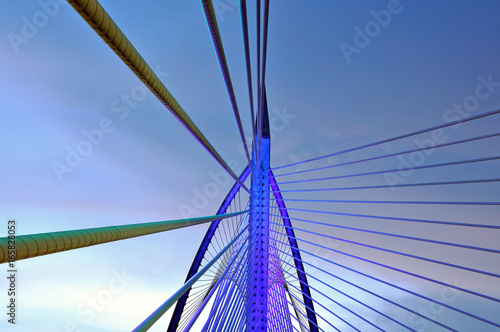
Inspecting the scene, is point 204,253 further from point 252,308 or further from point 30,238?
point 30,238

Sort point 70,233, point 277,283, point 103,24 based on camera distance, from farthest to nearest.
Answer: point 277,283 → point 103,24 → point 70,233

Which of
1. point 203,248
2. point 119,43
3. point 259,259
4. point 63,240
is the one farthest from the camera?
point 203,248

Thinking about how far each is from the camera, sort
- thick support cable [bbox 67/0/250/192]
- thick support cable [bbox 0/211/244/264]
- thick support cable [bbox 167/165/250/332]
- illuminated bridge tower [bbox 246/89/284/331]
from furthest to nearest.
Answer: thick support cable [bbox 167/165/250/332] < illuminated bridge tower [bbox 246/89/284/331] < thick support cable [bbox 67/0/250/192] < thick support cable [bbox 0/211/244/264]

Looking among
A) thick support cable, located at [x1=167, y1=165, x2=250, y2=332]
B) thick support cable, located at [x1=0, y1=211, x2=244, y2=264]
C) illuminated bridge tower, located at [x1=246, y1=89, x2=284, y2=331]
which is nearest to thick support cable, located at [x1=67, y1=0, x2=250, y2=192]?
thick support cable, located at [x1=0, y1=211, x2=244, y2=264]

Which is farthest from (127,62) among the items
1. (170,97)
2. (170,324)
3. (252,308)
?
(170,324)

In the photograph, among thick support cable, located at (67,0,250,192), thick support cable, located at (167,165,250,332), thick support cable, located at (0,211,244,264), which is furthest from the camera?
thick support cable, located at (167,165,250,332)

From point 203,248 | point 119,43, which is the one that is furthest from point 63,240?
point 203,248

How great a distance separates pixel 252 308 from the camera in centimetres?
422

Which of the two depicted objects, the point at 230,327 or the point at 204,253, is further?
the point at 204,253

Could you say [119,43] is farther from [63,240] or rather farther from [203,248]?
[203,248]

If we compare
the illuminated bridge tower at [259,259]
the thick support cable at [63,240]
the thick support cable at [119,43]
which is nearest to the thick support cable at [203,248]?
the illuminated bridge tower at [259,259]

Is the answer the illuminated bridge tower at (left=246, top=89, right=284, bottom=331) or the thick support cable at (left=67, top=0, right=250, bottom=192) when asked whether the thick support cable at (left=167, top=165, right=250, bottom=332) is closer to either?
the illuminated bridge tower at (left=246, top=89, right=284, bottom=331)

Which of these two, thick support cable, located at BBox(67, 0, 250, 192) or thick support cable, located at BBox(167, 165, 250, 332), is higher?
thick support cable, located at BBox(67, 0, 250, 192)

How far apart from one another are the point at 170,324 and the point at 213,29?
421 inches
